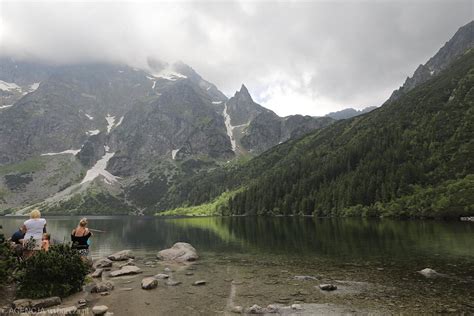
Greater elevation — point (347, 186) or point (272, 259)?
point (347, 186)

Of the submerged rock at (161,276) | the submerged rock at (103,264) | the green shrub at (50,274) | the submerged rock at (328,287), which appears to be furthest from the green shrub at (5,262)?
the submerged rock at (328,287)

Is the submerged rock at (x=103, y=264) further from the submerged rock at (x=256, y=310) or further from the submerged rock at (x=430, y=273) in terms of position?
the submerged rock at (x=430, y=273)

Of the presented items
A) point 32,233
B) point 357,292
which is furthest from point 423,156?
point 32,233

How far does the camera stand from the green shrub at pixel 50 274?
893 inches

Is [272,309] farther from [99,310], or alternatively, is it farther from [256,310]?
A: [99,310]

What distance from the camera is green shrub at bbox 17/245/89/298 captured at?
74.4 feet

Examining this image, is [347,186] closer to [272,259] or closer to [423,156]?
[423,156]

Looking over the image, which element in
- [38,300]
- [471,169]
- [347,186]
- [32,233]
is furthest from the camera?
[347,186]

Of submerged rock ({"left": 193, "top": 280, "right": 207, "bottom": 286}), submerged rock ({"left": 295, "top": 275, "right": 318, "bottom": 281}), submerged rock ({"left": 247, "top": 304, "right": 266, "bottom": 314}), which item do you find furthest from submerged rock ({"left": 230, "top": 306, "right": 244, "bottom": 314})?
submerged rock ({"left": 295, "top": 275, "right": 318, "bottom": 281})

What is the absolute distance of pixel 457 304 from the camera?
2216cm

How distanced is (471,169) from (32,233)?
159540 mm

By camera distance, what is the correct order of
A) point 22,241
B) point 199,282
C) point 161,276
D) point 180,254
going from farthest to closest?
point 180,254 < point 161,276 < point 199,282 < point 22,241

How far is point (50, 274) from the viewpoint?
76.5ft

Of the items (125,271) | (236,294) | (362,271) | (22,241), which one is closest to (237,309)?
(236,294)
